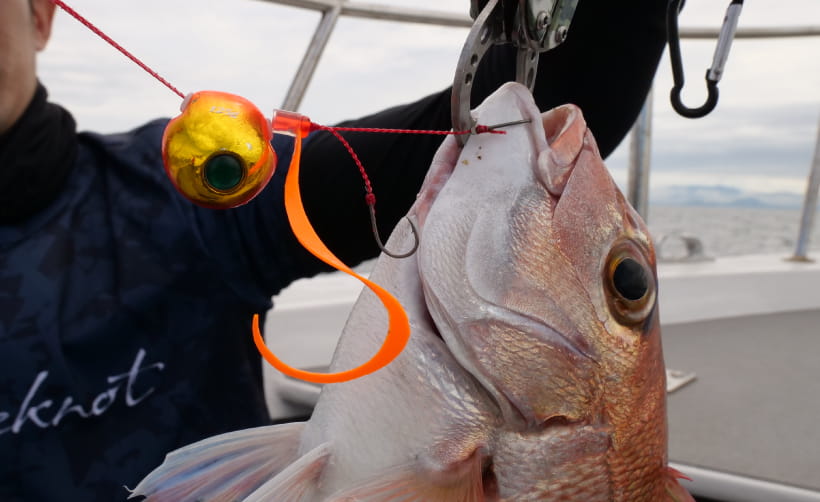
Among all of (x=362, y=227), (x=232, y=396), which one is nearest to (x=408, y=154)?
(x=362, y=227)

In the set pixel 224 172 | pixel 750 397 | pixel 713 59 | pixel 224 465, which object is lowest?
pixel 750 397

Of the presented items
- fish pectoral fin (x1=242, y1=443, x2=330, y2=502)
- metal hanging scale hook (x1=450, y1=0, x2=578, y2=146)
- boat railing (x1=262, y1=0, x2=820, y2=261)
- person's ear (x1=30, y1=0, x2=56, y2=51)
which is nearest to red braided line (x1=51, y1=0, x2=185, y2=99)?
metal hanging scale hook (x1=450, y1=0, x2=578, y2=146)

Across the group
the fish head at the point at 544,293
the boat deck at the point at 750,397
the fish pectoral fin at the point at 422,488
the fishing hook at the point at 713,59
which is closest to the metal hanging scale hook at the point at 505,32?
Result: the fish head at the point at 544,293

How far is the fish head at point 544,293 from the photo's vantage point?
67 centimetres

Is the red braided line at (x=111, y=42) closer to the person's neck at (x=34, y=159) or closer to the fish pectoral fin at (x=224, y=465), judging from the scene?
the fish pectoral fin at (x=224, y=465)

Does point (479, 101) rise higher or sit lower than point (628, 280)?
Result: higher

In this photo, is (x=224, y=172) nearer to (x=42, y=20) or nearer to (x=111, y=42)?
(x=111, y=42)

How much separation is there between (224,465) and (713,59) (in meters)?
0.74

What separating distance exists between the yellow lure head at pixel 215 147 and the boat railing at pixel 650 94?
199 cm

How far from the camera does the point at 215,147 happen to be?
1.68ft

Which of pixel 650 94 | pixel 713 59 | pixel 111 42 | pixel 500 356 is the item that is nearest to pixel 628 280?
pixel 500 356

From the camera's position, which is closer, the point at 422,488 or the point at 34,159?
the point at 422,488

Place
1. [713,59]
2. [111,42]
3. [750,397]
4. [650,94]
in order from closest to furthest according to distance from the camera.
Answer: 1. [111,42]
2. [713,59]
3. [750,397]
4. [650,94]

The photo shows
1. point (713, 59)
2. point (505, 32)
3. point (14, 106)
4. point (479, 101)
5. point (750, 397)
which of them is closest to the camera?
point (505, 32)
